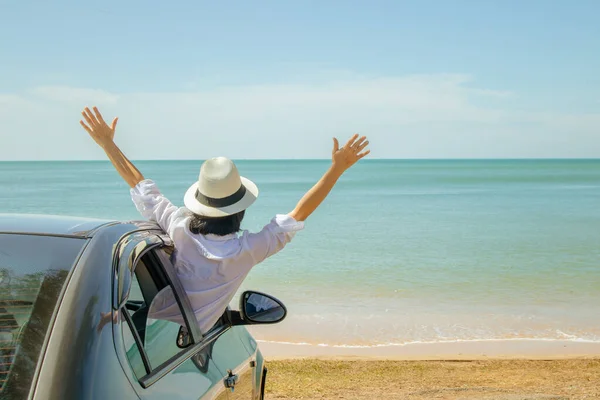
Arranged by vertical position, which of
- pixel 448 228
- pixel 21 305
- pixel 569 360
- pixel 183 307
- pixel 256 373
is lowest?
pixel 448 228

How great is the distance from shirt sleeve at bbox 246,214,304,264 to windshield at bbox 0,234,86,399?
1.16 meters

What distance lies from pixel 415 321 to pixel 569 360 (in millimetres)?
2857

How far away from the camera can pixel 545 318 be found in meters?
12.2

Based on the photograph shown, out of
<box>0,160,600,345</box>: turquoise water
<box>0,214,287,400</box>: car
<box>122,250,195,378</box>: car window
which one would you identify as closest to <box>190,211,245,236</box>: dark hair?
<box>0,214,287,400</box>: car

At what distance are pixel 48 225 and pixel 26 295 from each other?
1.29 ft

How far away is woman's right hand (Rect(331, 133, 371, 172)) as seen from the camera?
167 inches

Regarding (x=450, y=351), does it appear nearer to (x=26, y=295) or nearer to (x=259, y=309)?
(x=259, y=309)

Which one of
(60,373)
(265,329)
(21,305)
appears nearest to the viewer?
(60,373)

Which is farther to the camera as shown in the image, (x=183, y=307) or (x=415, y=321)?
(x=415, y=321)

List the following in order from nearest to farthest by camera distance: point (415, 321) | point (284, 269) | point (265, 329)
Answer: point (265, 329), point (415, 321), point (284, 269)

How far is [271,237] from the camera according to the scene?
3.67 m

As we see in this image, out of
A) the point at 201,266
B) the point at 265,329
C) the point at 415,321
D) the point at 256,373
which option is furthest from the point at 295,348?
the point at 201,266

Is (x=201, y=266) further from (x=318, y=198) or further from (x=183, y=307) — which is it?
(x=318, y=198)

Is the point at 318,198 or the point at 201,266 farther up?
the point at 318,198
